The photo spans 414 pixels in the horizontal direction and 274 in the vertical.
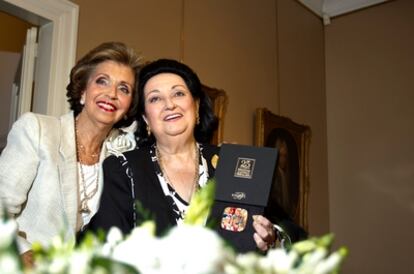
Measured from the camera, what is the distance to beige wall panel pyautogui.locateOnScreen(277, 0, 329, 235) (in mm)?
5188

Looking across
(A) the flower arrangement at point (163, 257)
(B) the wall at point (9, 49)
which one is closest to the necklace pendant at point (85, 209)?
(A) the flower arrangement at point (163, 257)

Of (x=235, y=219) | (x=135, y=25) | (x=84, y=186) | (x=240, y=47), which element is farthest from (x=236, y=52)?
(x=235, y=219)

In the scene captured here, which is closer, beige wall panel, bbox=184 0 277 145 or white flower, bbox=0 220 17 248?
white flower, bbox=0 220 17 248

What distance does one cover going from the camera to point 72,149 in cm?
216

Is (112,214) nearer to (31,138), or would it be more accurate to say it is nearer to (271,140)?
(31,138)

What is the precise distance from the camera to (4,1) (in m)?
2.63

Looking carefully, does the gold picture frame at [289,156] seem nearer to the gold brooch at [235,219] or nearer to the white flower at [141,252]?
the gold brooch at [235,219]

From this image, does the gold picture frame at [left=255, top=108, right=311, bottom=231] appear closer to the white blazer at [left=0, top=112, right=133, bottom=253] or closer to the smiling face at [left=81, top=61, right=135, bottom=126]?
the smiling face at [left=81, top=61, right=135, bottom=126]

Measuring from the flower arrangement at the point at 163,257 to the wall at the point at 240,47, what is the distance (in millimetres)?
2539

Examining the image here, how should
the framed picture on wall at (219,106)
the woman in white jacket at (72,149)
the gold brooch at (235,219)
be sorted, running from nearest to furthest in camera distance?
1. the gold brooch at (235,219)
2. the woman in white jacket at (72,149)
3. the framed picture on wall at (219,106)

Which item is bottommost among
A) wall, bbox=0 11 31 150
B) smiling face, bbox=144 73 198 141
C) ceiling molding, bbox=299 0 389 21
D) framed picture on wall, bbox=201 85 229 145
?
smiling face, bbox=144 73 198 141

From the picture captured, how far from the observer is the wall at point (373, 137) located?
500cm

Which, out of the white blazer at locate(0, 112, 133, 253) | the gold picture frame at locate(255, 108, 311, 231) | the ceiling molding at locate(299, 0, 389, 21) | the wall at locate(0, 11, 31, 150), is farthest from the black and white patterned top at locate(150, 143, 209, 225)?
the ceiling molding at locate(299, 0, 389, 21)

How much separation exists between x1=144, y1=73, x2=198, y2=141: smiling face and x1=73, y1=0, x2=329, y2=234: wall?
1.02m
